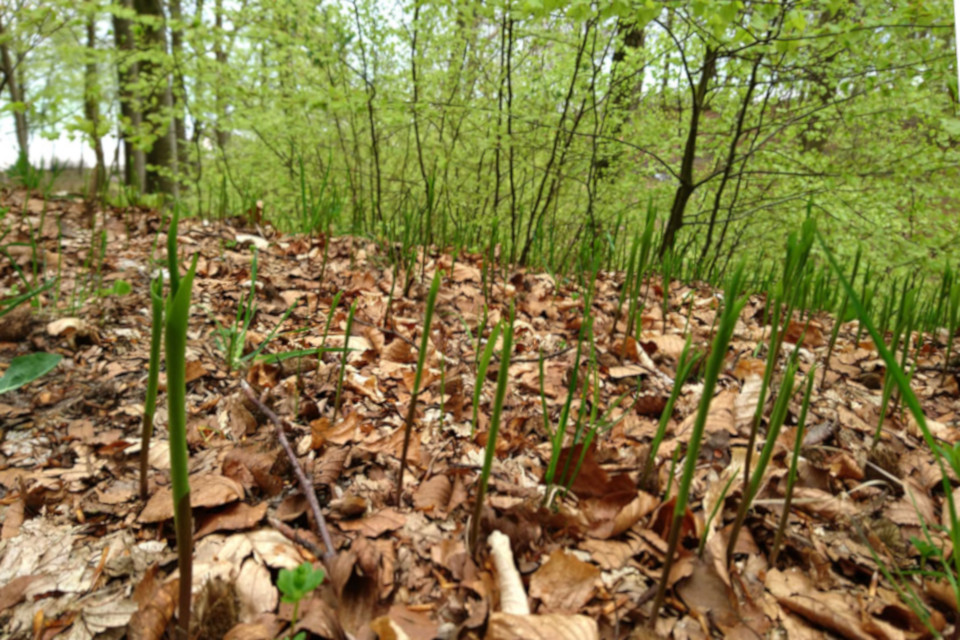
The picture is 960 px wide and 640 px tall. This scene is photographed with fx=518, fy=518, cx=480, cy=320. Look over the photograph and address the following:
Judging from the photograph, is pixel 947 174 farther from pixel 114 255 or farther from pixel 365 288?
pixel 114 255

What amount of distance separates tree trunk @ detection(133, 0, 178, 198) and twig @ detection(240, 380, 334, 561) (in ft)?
13.4

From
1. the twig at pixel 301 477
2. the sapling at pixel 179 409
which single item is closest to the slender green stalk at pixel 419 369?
the twig at pixel 301 477

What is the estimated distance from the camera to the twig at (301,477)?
3.04ft

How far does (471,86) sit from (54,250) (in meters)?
3.15

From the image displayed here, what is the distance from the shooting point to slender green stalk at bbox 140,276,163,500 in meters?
0.75

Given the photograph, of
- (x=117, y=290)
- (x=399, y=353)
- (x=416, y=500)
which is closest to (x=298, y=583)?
(x=416, y=500)

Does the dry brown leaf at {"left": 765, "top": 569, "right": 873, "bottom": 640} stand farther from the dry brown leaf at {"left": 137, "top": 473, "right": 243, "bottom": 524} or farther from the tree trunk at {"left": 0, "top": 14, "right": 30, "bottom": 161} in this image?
the tree trunk at {"left": 0, "top": 14, "right": 30, "bottom": 161}

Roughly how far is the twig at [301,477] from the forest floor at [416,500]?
3 centimetres

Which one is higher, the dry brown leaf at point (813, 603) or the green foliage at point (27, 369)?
the green foliage at point (27, 369)

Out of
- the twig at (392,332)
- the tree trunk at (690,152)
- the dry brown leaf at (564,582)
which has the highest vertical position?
the tree trunk at (690,152)

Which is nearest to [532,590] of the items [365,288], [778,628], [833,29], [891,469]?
[778,628]

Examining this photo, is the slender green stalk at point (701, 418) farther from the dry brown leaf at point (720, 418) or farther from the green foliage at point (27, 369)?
the green foliage at point (27, 369)

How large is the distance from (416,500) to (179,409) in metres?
0.55

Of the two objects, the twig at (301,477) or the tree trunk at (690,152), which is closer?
the twig at (301,477)
